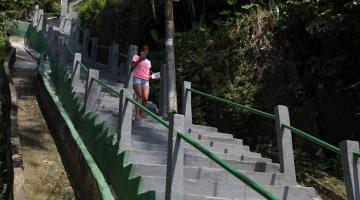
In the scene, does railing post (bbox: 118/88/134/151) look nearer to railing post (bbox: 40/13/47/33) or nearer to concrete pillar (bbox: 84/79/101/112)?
concrete pillar (bbox: 84/79/101/112)

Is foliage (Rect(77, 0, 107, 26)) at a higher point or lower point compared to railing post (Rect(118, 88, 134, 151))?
higher

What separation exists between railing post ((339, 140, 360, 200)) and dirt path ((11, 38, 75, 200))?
4480mm

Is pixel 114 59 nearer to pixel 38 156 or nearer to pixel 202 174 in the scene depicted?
pixel 38 156

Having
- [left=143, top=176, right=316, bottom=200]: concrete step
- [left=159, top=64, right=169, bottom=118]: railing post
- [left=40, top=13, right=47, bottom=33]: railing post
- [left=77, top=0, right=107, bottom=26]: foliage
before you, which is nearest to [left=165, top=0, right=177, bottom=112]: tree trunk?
[left=159, top=64, right=169, bottom=118]: railing post

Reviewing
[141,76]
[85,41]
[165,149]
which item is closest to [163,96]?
[141,76]

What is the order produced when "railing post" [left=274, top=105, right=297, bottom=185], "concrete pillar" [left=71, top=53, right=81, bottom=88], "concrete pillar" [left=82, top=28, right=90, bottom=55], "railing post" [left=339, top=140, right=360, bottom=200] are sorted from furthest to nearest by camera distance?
"concrete pillar" [left=82, top=28, right=90, bottom=55] → "concrete pillar" [left=71, top=53, right=81, bottom=88] → "railing post" [left=274, top=105, right=297, bottom=185] → "railing post" [left=339, top=140, right=360, bottom=200]

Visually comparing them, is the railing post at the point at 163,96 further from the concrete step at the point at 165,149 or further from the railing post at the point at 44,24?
the railing post at the point at 44,24

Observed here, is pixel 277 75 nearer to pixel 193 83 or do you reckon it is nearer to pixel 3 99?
pixel 193 83

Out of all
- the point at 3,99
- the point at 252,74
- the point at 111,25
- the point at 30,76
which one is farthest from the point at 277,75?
the point at 111,25

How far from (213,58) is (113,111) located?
426 centimetres

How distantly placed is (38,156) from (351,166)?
6308mm

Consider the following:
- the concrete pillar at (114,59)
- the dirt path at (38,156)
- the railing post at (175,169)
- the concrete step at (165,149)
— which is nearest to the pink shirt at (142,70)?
the dirt path at (38,156)

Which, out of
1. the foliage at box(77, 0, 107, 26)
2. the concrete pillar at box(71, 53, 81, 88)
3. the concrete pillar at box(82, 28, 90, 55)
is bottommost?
the concrete pillar at box(71, 53, 81, 88)

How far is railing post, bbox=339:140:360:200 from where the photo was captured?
4.45 m
